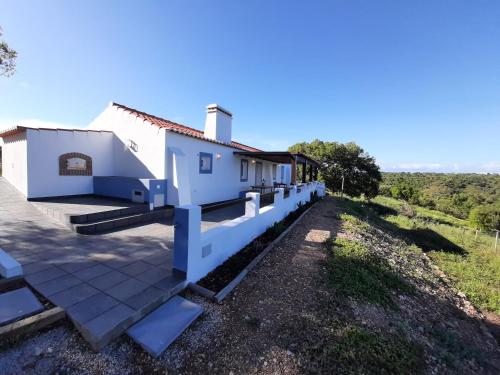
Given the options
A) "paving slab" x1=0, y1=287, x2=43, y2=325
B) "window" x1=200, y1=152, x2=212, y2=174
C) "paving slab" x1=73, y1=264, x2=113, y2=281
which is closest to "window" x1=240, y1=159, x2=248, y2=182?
"window" x1=200, y1=152, x2=212, y2=174

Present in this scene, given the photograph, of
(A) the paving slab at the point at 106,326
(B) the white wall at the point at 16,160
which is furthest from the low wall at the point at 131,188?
(A) the paving slab at the point at 106,326

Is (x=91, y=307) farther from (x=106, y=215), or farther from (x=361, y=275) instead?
(x=361, y=275)

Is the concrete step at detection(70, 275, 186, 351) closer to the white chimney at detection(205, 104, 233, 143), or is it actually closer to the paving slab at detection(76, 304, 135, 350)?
the paving slab at detection(76, 304, 135, 350)

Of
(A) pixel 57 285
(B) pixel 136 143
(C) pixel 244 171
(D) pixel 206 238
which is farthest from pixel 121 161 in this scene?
(D) pixel 206 238

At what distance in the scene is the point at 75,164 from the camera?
9133 millimetres

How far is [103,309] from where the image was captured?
9.07 ft

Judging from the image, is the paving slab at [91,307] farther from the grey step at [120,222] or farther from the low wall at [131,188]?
the low wall at [131,188]

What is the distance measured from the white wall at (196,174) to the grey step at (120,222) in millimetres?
789

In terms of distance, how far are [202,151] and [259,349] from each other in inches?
318

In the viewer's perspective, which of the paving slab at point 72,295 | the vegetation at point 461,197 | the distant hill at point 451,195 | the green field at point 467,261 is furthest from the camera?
the distant hill at point 451,195

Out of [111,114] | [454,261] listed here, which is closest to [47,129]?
[111,114]

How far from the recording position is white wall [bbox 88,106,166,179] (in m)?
8.41

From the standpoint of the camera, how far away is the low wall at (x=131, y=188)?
785cm

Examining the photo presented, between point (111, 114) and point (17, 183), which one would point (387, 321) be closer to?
point (111, 114)
